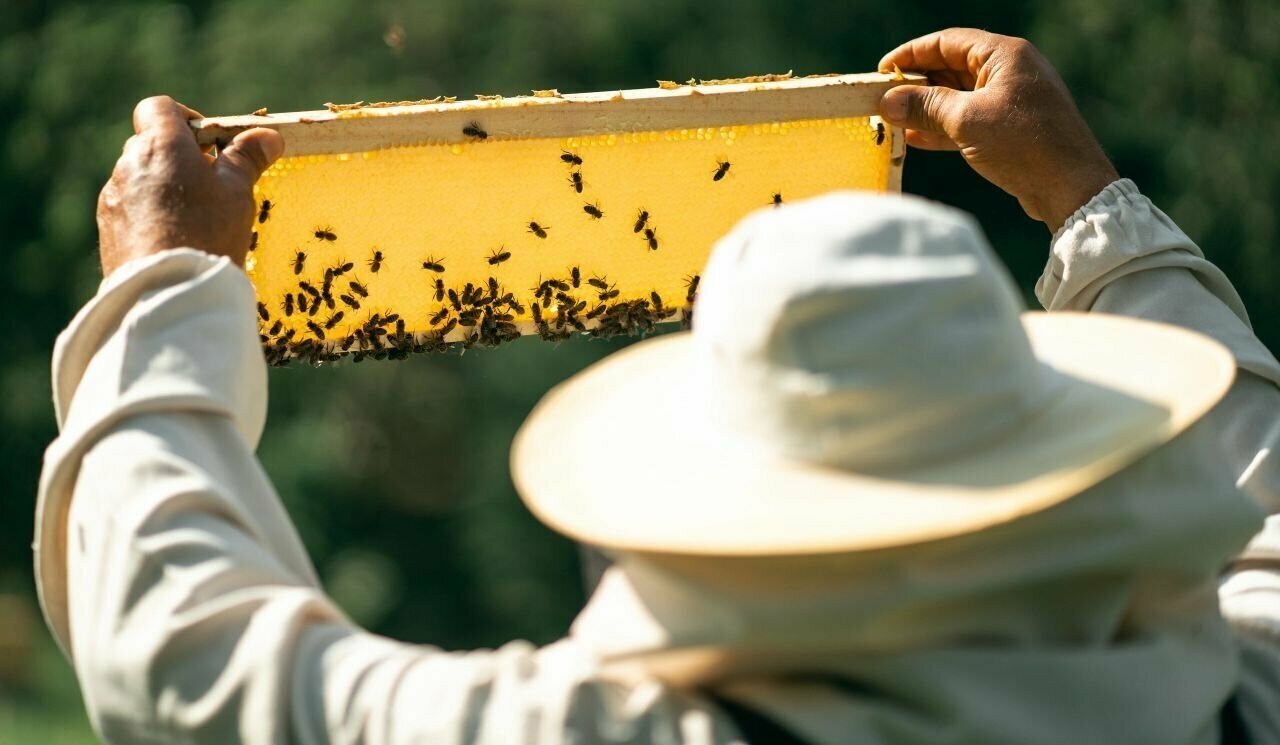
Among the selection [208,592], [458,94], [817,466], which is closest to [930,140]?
[817,466]

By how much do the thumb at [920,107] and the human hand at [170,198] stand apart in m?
1.36

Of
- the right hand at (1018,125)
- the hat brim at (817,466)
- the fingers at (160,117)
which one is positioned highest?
the fingers at (160,117)

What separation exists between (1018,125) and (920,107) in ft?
0.74

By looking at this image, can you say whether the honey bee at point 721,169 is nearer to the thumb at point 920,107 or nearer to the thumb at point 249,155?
the thumb at point 920,107

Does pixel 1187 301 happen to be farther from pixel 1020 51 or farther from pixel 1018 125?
pixel 1020 51

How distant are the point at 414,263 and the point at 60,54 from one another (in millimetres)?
8745

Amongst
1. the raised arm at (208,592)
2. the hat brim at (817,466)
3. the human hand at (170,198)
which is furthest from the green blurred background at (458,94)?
the hat brim at (817,466)

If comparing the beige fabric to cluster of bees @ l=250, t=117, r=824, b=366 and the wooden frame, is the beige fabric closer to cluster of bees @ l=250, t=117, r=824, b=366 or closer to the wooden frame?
the wooden frame

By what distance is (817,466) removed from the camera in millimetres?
1819

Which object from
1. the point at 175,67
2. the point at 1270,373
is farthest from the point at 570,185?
the point at 175,67

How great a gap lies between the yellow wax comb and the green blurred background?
680cm

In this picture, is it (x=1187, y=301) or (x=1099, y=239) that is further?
(x=1099, y=239)

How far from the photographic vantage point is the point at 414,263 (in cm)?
352

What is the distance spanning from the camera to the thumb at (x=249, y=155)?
2789mm
